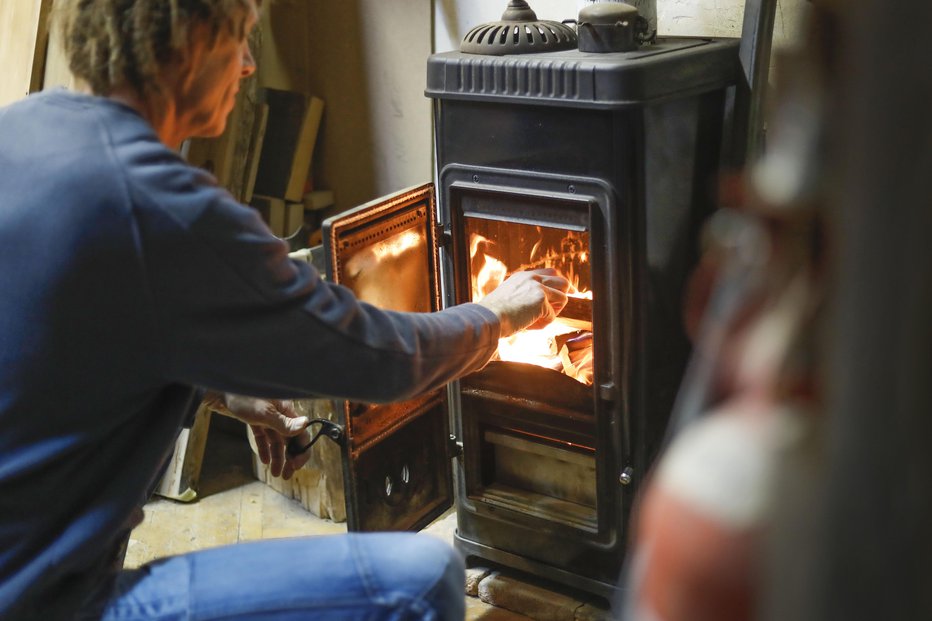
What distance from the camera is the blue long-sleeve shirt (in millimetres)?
1373

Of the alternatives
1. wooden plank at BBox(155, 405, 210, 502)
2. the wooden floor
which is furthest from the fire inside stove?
wooden plank at BBox(155, 405, 210, 502)

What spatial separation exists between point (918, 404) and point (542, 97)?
5.35ft

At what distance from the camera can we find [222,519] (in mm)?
2973

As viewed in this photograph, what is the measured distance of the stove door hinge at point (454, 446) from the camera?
2361 millimetres

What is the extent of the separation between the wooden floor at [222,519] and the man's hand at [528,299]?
0.82 meters

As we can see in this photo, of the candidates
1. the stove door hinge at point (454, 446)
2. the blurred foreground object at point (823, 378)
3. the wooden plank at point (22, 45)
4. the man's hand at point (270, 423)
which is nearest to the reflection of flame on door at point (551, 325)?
the stove door hinge at point (454, 446)

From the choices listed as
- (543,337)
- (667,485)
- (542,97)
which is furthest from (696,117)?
(667,485)

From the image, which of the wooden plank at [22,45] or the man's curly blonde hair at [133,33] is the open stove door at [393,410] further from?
the wooden plank at [22,45]

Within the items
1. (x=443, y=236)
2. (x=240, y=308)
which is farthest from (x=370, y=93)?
(x=240, y=308)

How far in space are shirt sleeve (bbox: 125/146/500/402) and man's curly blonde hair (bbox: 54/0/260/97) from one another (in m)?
0.16

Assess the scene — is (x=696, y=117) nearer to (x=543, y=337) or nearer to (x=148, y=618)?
(x=543, y=337)

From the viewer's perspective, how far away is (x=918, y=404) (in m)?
0.41

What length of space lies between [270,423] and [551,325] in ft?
1.97

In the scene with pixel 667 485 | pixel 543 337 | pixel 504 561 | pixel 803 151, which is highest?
pixel 803 151
